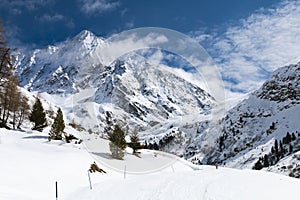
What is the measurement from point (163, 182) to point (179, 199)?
12.1ft

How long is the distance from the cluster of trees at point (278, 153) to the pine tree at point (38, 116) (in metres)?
101

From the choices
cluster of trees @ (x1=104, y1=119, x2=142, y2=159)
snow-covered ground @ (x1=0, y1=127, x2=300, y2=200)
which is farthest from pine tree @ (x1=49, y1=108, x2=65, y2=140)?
snow-covered ground @ (x1=0, y1=127, x2=300, y2=200)

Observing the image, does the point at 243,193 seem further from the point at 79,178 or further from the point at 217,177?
the point at 79,178

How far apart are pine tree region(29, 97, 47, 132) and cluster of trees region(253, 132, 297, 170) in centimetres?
10080

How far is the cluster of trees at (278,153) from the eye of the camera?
132150 millimetres

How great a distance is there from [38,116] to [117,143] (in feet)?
57.4

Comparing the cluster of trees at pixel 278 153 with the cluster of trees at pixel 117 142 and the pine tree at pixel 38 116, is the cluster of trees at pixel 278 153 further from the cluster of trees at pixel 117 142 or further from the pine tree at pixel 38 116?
the cluster of trees at pixel 117 142

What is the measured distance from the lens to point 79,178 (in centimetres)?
2095

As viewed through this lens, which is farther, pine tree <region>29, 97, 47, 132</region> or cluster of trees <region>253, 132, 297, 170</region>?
cluster of trees <region>253, 132, 297, 170</region>

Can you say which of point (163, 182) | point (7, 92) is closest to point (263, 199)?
point (163, 182)

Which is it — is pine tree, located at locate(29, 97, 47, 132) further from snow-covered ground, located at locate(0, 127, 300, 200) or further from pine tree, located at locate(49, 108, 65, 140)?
snow-covered ground, located at locate(0, 127, 300, 200)

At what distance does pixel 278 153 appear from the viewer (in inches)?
5635

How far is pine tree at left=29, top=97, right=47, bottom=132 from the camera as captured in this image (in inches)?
1833

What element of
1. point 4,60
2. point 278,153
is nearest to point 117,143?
point 4,60
